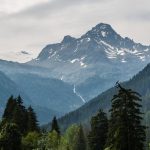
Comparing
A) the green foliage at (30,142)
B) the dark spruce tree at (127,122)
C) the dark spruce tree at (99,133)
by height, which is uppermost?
the dark spruce tree at (99,133)

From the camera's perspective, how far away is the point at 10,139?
65.6 metres

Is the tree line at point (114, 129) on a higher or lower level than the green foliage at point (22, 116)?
lower

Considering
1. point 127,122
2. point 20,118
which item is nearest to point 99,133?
point 20,118

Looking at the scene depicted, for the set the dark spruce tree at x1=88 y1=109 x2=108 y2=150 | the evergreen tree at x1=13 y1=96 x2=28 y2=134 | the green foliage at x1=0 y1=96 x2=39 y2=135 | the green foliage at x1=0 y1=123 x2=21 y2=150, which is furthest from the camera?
the green foliage at x1=0 y1=96 x2=39 y2=135

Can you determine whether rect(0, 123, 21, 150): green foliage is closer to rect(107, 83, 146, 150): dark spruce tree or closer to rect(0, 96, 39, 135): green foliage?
rect(107, 83, 146, 150): dark spruce tree

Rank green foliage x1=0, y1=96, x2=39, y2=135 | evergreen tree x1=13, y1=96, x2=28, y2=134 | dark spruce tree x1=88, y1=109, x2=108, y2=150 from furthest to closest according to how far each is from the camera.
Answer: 1. green foliage x1=0, y1=96, x2=39, y2=135
2. evergreen tree x1=13, y1=96, x2=28, y2=134
3. dark spruce tree x1=88, y1=109, x2=108, y2=150

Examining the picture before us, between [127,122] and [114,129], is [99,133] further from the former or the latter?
[127,122]

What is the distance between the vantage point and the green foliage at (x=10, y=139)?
65.2m

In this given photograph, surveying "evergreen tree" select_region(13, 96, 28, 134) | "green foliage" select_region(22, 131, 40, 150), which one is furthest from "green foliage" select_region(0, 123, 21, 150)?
"evergreen tree" select_region(13, 96, 28, 134)

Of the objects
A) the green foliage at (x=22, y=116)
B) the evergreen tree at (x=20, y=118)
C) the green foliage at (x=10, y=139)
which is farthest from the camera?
the green foliage at (x=22, y=116)

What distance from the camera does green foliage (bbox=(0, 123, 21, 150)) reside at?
65250 millimetres

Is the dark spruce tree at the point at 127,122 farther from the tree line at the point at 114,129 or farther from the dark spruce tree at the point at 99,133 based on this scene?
the dark spruce tree at the point at 99,133

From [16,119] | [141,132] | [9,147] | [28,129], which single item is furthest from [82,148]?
[141,132]

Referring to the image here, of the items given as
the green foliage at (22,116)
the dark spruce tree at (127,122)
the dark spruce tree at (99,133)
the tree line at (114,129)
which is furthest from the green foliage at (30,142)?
the dark spruce tree at (127,122)
